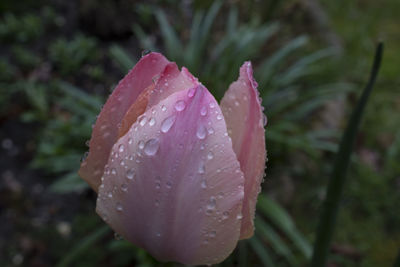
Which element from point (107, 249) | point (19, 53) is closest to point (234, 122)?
point (107, 249)

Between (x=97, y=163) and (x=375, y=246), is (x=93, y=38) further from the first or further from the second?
(x=97, y=163)

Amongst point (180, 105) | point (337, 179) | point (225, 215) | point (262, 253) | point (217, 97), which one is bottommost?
point (262, 253)

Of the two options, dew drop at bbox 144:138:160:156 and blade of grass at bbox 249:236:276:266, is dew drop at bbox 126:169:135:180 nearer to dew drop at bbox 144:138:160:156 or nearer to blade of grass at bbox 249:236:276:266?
dew drop at bbox 144:138:160:156

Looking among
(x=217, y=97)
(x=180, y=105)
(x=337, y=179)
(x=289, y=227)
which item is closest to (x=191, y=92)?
(x=180, y=105)

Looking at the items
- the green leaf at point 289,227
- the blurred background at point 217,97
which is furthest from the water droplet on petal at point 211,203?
the green leaf at point 289,227

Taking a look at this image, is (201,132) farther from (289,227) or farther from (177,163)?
(289,227)

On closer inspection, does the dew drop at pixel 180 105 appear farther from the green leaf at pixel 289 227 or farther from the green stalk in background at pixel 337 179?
the green leaf at pixel 289 227
